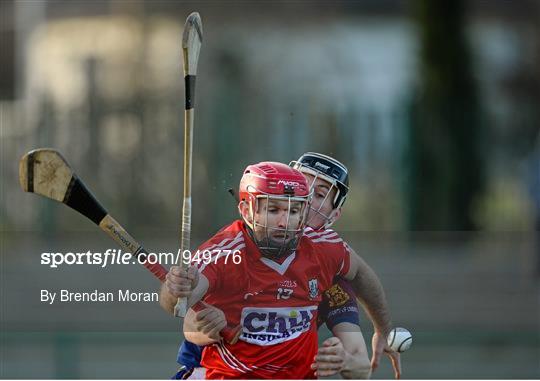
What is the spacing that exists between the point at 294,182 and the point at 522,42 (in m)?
4.62

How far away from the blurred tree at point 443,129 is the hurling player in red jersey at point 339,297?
3.21m

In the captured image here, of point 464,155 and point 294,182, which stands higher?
point 294,182

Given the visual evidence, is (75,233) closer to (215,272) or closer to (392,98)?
(215,272)

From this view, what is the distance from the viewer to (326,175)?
10.5 ft

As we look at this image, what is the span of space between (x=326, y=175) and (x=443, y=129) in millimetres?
3976

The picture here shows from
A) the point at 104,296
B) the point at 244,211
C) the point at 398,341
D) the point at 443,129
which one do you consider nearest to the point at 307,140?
the point at 104,296

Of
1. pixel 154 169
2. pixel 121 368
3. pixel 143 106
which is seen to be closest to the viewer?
pixel 121 368

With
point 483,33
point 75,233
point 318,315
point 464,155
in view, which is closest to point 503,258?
point 464,155

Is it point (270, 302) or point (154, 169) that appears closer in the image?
point (270, 302)

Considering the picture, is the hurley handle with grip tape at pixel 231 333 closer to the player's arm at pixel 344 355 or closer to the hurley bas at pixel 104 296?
the player's arm at pixel 344 355

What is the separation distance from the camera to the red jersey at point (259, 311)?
2994mm

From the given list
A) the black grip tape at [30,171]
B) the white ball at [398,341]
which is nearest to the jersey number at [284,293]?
the white ball at [398,341]

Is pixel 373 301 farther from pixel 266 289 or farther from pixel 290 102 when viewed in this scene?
pixel 290 102

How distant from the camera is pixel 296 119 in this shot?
5168 mm
